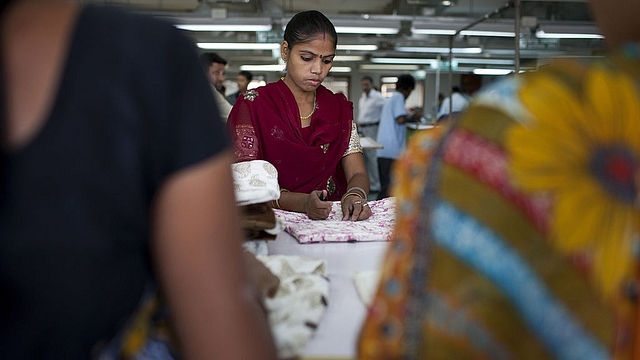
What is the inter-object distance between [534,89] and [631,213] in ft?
0.55

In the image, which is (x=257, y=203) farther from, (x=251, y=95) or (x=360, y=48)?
(x=360, y=48)

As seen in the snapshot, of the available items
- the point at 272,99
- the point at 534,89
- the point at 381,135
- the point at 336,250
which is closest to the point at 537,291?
the point at 534,89

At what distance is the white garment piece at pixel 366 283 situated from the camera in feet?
3.44

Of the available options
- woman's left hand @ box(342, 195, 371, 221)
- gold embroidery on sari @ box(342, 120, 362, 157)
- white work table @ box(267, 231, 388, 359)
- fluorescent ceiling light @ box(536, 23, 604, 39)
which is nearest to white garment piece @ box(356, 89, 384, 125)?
fluorescent ceiling light @ box(536, 23, 604, 39)

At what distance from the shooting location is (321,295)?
1027 mm

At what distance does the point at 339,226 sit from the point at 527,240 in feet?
3.56

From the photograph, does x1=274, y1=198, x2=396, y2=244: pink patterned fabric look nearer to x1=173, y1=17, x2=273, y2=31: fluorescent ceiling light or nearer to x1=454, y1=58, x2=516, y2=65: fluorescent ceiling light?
x1=173, y1=17, x2=273, y2=31: fluorescent ceiling light

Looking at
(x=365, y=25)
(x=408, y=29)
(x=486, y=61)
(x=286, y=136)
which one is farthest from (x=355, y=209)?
(x=486, y=61)

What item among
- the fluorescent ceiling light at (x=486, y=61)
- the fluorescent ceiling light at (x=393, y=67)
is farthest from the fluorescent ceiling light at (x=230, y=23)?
the fluorescent ceiling light at (x=393, y=67)

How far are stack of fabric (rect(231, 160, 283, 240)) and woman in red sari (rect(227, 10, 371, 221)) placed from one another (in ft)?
2.30

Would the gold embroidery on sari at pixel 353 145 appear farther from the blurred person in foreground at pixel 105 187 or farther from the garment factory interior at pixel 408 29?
the garment factory interior at pixel 408 29

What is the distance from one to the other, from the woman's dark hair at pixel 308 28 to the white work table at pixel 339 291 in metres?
0.89

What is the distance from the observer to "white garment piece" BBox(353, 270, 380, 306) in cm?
105

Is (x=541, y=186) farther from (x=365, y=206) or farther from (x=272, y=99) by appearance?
(x=272, y=99)
